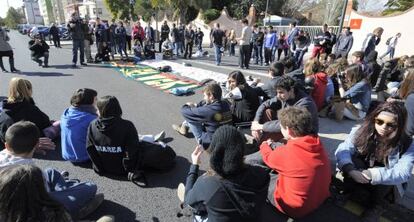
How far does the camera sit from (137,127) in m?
5.60

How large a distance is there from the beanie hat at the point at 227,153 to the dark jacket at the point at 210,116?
6.33 ft

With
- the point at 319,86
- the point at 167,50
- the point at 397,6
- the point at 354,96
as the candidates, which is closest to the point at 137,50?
the point at 167,50

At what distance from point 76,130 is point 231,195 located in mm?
2665

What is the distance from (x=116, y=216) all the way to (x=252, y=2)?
35.6 m

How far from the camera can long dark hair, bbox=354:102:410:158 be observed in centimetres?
280

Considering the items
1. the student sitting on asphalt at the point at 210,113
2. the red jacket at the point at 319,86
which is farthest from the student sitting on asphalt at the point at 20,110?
the red jacket at the point at 319,86

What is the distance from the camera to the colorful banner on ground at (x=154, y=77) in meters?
8.84

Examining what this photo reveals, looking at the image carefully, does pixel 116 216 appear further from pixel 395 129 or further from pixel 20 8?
pixel 20 8

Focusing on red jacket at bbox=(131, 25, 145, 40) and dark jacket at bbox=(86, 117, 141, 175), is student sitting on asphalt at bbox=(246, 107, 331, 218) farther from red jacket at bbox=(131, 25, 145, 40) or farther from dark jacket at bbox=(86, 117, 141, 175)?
red jacket at bbox=(131, 25, 145, 40)

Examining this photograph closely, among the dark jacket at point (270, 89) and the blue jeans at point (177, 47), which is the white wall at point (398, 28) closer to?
the blue jeans at point (177, 47)

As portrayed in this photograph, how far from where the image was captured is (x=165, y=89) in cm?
838

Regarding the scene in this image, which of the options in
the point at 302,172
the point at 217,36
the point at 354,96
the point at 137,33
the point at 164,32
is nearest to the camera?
the point at 302,172

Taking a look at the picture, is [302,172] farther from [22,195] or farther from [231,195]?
[22,195]

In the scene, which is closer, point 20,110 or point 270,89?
point 20,110
